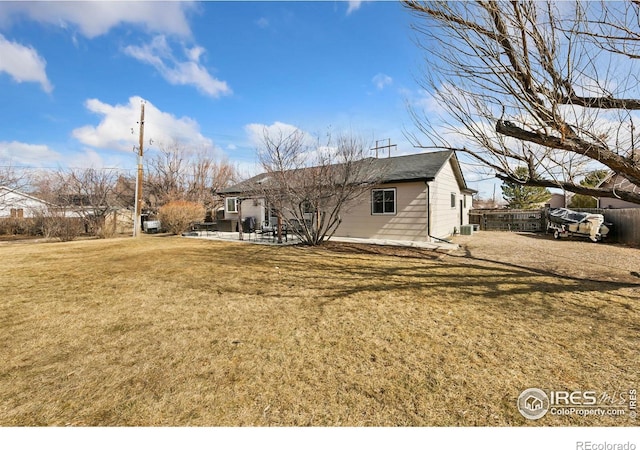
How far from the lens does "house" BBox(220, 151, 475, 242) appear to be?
11.5m

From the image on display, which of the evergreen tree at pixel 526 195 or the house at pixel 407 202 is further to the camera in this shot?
the evergreen tree at pixel 526 195

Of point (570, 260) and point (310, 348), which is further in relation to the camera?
point (570, 260)

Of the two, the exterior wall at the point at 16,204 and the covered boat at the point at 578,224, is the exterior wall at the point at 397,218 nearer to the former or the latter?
the covered boat at the point at 578,224

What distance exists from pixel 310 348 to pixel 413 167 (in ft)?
36.8

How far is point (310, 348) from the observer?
3.17 m

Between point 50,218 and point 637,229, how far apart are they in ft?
93.2

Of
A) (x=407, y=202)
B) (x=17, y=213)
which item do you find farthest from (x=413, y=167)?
(x=17, y=213)

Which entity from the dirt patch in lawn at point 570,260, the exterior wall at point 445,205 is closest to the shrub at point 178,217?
the exterior wall at point 445,205

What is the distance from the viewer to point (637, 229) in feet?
36.2

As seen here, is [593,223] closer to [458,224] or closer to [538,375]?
[458,224]

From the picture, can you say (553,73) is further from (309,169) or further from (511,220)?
(511,220)
